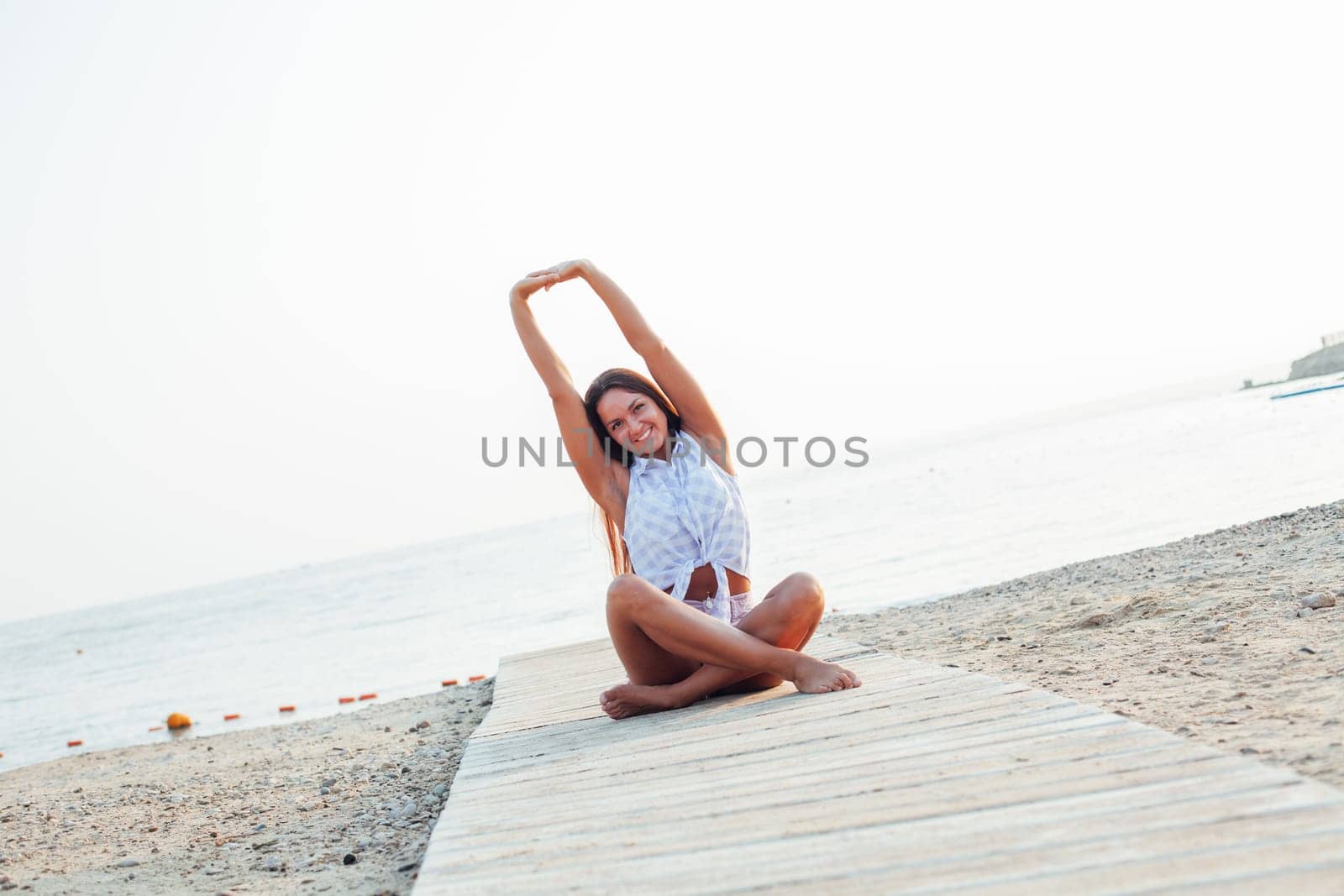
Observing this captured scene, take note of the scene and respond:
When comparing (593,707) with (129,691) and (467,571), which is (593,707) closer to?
(129,691)

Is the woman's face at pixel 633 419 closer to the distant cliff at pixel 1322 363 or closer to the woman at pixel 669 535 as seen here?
the woman at pixel 669 535

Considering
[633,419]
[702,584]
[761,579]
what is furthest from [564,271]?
[761,579]

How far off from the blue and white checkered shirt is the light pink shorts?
0.03m

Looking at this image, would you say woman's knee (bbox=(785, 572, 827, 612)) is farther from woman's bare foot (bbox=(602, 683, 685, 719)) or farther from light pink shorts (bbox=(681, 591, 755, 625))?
woman's bare foot (bbox=(602, 683, 685, 719))

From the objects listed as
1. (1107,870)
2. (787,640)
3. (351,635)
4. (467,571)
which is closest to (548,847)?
(1107,870)

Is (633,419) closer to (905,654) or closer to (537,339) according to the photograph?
(537,339)

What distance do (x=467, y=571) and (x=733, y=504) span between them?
3514 cm

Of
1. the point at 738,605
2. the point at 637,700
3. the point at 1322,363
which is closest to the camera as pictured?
the point at 637,700

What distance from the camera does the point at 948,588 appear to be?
439 inches

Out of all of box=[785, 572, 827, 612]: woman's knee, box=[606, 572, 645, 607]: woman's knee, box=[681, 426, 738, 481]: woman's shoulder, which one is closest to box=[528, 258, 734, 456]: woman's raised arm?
box=[681, 426, 738, 481]: woman's shoulder

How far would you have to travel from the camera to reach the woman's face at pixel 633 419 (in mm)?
4457

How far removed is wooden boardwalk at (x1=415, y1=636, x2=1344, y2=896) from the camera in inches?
79.7

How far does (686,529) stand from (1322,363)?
5048 cm

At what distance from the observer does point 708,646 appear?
404cm
